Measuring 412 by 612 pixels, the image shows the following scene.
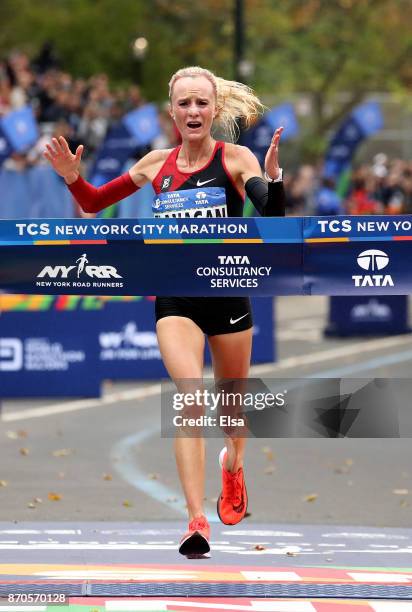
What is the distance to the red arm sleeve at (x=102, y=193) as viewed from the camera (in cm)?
805

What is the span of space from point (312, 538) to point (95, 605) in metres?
2.49

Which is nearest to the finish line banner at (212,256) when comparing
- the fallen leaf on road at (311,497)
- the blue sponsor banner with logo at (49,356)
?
the fallen leaf on road at (311,497)

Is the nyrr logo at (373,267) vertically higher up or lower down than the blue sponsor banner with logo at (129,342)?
lower down

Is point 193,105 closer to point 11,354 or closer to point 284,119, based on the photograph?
point 11,354

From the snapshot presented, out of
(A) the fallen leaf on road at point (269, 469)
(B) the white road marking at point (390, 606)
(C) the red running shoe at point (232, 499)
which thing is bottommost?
(B) the white road marking at point (390, 606)

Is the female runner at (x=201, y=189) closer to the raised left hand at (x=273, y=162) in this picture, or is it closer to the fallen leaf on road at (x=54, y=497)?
the raised left hand at (x=273, y=162)

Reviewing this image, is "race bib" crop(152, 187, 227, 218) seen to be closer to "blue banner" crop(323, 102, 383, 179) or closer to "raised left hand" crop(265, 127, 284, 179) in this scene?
"raised left hand" crop(265, 127, 284, 179)

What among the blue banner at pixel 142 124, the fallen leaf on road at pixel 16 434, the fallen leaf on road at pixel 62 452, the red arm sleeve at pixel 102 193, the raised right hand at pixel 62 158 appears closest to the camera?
the raised right hand at pixel 62 158

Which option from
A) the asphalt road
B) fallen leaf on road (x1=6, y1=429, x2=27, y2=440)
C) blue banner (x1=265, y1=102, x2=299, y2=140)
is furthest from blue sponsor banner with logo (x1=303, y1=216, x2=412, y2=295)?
blue banner (x1=265, y1=102, x2=299, y2=140)

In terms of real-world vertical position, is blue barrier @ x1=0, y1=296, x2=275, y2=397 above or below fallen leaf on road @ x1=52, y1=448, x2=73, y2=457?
above

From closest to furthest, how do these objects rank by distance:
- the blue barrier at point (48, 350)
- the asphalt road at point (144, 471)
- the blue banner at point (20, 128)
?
the asphalt road at point (144, 471), the blue barrier at point (48, 350), the blue banner at point (20, 128)

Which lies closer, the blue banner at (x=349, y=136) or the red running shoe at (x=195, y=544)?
the red running shoe at (x=195, y=544)

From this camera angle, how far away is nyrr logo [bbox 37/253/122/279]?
775cm

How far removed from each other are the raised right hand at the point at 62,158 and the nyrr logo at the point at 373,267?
4.44 feet
